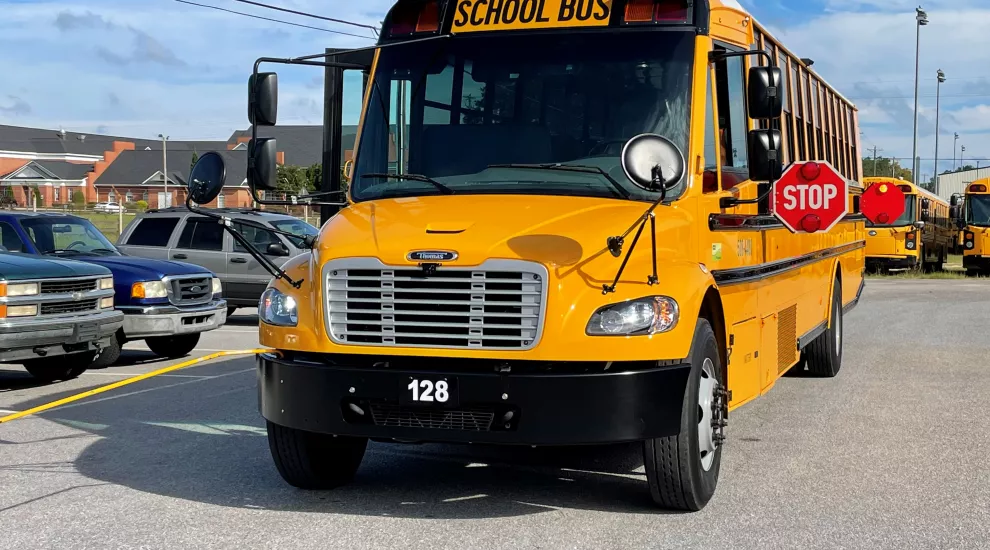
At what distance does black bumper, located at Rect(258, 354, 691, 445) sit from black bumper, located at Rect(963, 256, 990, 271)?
3254 centimetres

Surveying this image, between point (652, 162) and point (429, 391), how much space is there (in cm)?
156

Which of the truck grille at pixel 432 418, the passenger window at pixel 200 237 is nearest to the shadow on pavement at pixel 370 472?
the truck grille at pixel 432 418

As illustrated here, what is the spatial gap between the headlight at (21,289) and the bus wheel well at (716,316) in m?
6.74

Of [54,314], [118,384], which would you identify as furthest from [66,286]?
[118,384]

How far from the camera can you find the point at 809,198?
408 inches

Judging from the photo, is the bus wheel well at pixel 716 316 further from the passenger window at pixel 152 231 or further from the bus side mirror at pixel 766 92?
the passenger window at pixel 152 231

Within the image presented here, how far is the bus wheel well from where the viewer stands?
260 inches

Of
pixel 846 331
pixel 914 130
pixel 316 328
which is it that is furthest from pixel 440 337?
pixel 914 130

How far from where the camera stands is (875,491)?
6844 millimetres

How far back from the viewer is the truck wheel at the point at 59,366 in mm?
12211

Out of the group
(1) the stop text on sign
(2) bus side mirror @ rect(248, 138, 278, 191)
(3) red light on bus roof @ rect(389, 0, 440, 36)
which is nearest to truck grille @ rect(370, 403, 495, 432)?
(2) bus side mirror @ rect(248, 138, 278, 191)

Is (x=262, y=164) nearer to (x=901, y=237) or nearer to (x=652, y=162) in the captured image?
(x=652, y=162)

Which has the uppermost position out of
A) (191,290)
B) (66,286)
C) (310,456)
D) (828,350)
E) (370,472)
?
(66,286)

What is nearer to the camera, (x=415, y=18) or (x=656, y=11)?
(x=656, y=11)
